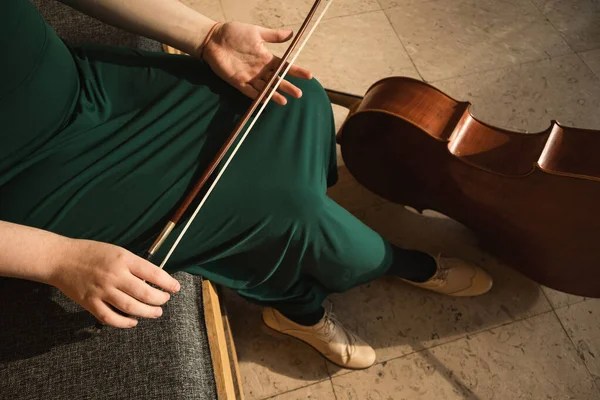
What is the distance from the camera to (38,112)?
0.79m

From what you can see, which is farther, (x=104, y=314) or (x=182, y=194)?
(x=182, y=194)

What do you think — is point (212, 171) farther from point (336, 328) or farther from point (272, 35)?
point (336, 328)

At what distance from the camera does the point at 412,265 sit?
115cm

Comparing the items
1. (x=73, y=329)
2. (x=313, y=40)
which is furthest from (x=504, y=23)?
(x=73, y=329)

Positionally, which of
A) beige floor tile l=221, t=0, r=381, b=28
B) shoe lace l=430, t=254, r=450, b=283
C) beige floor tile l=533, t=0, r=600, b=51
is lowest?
shoe lace l=430, t=254, r=450, b=283

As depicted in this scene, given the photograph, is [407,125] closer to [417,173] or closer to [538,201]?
[417,173]

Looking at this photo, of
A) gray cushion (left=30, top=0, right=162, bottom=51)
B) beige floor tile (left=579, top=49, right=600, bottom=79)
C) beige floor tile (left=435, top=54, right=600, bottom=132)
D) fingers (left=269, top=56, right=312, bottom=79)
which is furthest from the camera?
beige floor tile (left=579, top=49, right=600, bottom=79)

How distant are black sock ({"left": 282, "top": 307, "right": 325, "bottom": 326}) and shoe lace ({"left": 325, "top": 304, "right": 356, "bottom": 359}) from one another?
0.10 feet

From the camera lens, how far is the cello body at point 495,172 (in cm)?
96

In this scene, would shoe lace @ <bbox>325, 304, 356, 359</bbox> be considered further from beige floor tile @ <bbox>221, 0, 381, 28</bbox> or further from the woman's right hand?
beige floor tile @ <bbox>221, 0, 381, 28</bbox>

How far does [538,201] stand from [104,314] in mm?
855

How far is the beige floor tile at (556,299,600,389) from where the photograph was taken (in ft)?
3.86

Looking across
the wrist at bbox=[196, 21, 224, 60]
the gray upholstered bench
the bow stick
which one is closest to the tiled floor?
the gray upholstered bench

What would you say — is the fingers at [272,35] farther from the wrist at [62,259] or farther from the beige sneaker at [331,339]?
the beige sneaker at [331,339]
